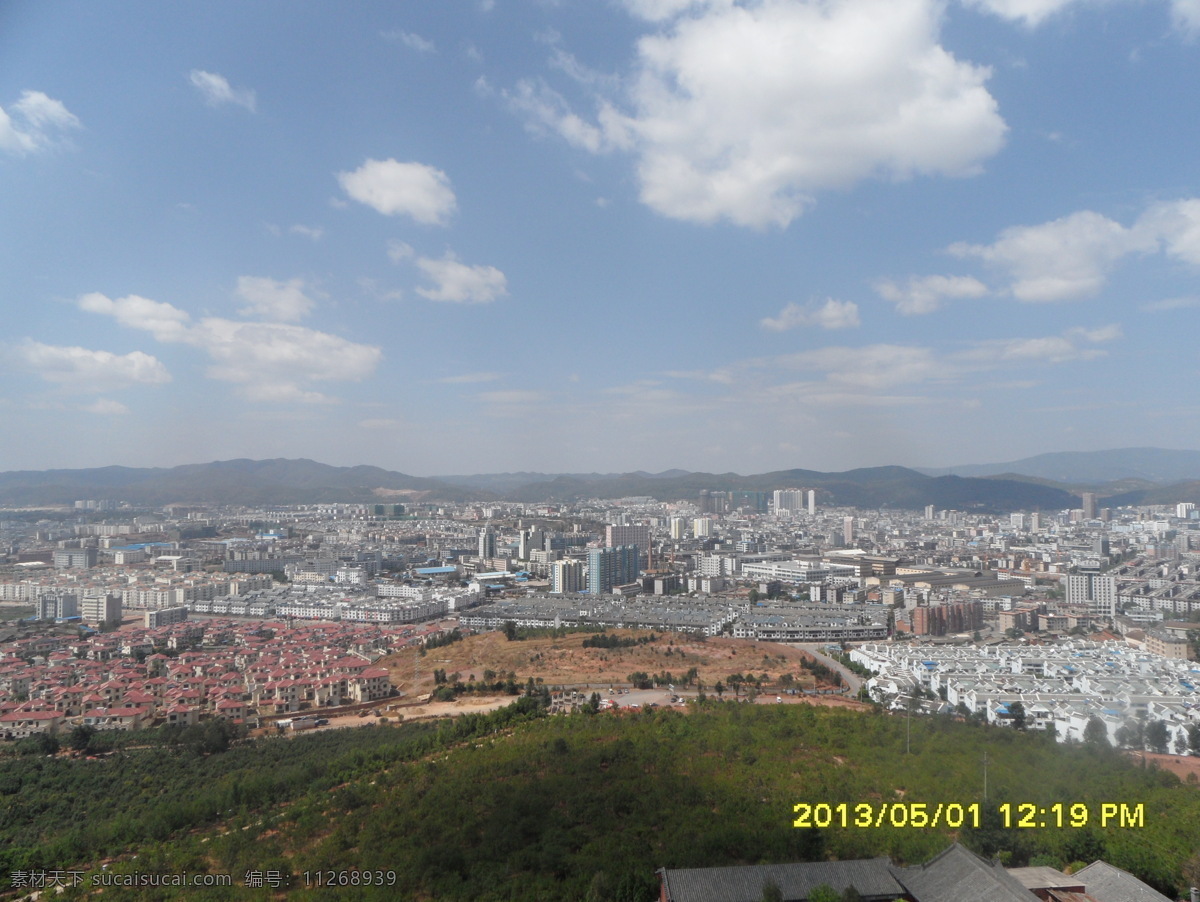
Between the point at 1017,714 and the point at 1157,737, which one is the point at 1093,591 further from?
the point at 1157,737

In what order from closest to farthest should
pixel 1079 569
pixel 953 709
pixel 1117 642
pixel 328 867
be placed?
pixel 328 867 → pixel 953 709 → pixel 1117 642 → pixel 1079 569

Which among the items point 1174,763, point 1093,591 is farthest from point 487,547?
point 1174,763

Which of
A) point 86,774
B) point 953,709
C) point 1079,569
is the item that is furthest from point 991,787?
point 1079,569

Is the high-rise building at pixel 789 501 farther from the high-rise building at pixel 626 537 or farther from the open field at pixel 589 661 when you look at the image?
the open field at pixel 589 661

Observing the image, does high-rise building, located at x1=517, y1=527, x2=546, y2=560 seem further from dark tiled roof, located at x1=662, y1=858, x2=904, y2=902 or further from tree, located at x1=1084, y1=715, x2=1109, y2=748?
dark tiled roof, located at x1=662, y1=858, x2=904, y2=902

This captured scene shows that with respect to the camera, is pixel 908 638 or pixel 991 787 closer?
pixel 991 787

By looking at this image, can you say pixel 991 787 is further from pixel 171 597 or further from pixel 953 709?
pixel 171 597
